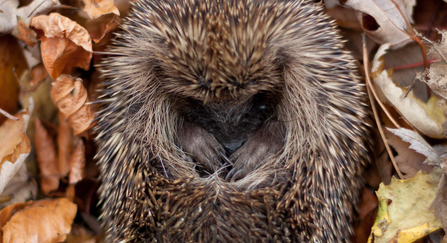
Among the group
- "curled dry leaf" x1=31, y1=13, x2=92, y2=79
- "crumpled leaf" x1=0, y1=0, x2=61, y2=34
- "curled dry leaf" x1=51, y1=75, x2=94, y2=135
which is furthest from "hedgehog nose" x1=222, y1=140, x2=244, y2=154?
"crumpled leaf" x1=0, y1=0, x2=61, y2=34

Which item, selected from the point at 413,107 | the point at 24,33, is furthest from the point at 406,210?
the point at 24,33

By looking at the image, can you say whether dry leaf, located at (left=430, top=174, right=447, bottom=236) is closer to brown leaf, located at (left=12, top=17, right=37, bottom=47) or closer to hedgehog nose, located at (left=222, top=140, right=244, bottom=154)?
hedgehog nose, located at (left=222, top=140, right=244, bottom=154)

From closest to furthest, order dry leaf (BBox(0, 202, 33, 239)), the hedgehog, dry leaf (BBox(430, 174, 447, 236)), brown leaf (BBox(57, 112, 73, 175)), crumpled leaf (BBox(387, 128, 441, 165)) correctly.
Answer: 1. the hedgehog
2. dry leaf (BBox(430, 174, 447, 236))
3. crumpled leaf (BBox(387, 128, 441, 165))
4. dry leaf (BBox(0, 202, 33, 239))
5. brown leaf (BBox(57, 112, 73, 175))

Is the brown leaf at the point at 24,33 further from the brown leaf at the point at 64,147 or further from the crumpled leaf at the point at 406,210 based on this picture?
the crumpled leaf at the point at 406,210

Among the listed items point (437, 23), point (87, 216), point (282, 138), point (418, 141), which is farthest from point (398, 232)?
point (87, 216)

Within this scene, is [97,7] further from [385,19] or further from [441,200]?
[441,200]

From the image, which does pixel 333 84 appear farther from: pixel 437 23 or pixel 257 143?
pixel 437 23
